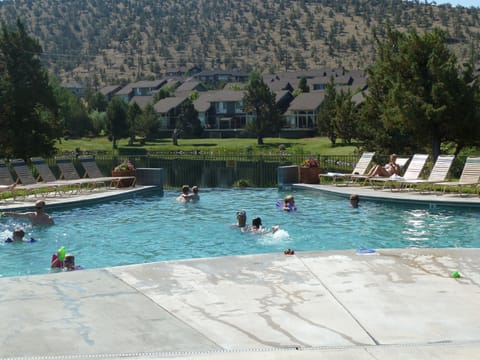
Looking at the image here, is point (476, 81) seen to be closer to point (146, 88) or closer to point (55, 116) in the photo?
point (55, 116)

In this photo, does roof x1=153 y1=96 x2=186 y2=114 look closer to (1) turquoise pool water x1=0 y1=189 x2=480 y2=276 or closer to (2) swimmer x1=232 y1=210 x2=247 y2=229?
(1) turquoise pool water x1=0 y1=189 x2=480 y2=276

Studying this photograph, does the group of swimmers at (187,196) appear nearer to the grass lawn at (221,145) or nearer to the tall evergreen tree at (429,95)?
the tall evergreen tree at (429,95)

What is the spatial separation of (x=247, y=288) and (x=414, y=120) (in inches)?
750

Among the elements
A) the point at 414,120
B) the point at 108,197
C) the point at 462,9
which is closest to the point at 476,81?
the point at 414,120

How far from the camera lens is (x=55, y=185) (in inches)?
763

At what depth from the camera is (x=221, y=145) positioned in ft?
222

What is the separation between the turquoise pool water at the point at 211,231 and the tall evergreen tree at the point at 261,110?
49.3 meters

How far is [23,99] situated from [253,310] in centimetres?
2739

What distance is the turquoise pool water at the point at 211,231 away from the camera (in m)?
12.8

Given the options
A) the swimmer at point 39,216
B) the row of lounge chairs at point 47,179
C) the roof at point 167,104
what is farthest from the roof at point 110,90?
the swimmer at point 39,216

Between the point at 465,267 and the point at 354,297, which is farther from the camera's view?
the point at 465,267

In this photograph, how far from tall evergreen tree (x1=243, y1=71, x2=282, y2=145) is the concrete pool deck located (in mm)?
59944

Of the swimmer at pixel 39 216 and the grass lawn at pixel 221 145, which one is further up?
the swimmer at pixel 39 216

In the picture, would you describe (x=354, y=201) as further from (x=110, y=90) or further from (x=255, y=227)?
(x=110, y=90)
